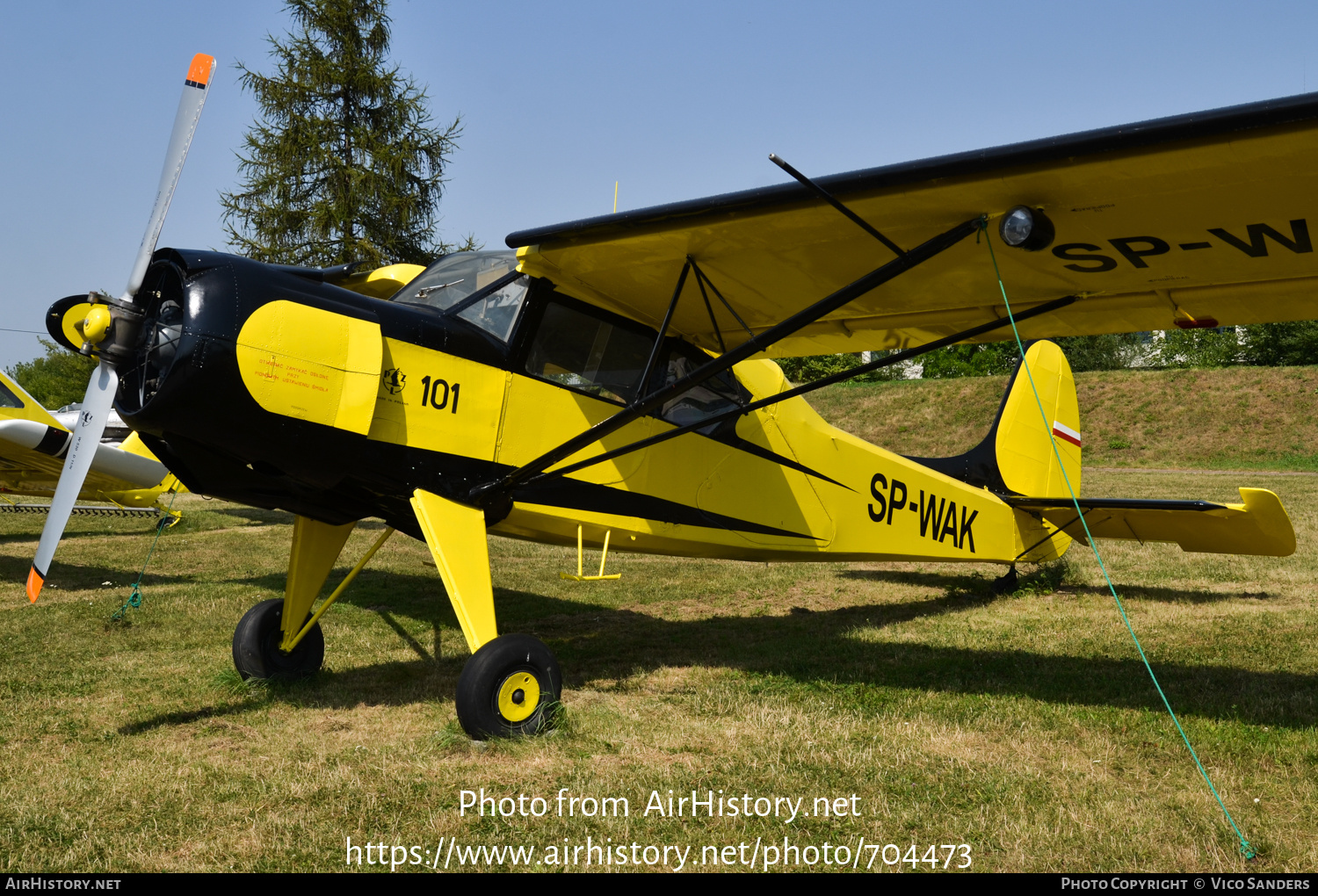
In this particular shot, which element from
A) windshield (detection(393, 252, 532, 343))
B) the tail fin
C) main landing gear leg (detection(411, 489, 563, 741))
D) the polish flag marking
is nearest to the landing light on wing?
windshield (detection(393, 252, 532, 343))

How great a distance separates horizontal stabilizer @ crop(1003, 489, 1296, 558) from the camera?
6.74m

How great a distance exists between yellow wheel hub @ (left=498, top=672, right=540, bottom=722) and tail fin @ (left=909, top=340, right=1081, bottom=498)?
16.9 ft

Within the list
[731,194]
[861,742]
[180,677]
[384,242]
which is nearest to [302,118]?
[384,242]

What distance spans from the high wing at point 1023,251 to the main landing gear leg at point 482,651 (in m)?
1.59

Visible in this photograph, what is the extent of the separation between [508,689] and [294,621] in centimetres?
196

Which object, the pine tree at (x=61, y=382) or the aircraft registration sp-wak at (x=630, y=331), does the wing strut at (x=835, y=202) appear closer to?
the aircraft registration sp-wak at (x=630, y=331)

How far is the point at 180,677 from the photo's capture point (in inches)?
232

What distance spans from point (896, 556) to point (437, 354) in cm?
456

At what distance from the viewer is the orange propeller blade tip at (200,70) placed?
4.88m

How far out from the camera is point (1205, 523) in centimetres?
728

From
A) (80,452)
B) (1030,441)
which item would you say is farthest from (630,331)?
(1030,441)

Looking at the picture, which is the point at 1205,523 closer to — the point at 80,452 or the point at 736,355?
the point at 736,355

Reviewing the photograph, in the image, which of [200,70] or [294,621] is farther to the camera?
[294,621]

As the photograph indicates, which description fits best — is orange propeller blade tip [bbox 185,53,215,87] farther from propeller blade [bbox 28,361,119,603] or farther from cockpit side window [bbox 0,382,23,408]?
cockpit side window [bbox 0,382,23,408]
